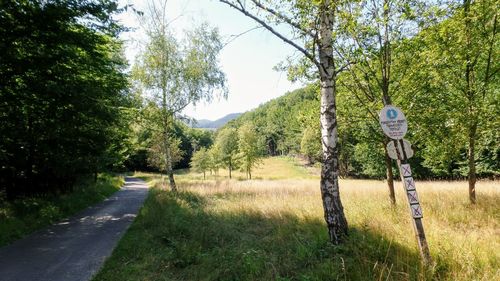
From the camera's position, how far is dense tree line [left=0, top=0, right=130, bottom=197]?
848cm

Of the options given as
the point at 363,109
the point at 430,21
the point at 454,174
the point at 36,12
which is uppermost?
the point at 36,12

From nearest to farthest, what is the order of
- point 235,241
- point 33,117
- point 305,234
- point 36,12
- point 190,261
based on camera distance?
point 190,261, point 305,234, point 235,241, point 36,12, point 33,117

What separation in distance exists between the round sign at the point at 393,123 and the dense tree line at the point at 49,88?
29.0ft

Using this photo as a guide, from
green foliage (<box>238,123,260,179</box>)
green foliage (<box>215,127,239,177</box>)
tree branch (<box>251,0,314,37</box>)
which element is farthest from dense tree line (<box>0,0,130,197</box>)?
green foliage (<box>215,127,239,177</box>)

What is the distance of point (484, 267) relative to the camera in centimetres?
400

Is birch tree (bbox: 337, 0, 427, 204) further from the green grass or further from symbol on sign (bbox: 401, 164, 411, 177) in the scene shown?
the green grass

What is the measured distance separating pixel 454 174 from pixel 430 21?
37.7m

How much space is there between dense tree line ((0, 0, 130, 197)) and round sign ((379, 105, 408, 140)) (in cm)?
883

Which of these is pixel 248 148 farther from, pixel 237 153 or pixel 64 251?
pixel 64 251

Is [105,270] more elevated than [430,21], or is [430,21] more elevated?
[430,21]

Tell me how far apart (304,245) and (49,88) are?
8281 millimetres

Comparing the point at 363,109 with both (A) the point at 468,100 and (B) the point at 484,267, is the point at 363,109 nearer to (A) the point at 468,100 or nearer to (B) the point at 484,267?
(A) the point at 468,100

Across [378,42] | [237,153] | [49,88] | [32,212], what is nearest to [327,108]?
[378,42]

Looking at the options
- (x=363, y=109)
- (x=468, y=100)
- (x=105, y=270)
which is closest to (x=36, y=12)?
(x=105, y=270)
